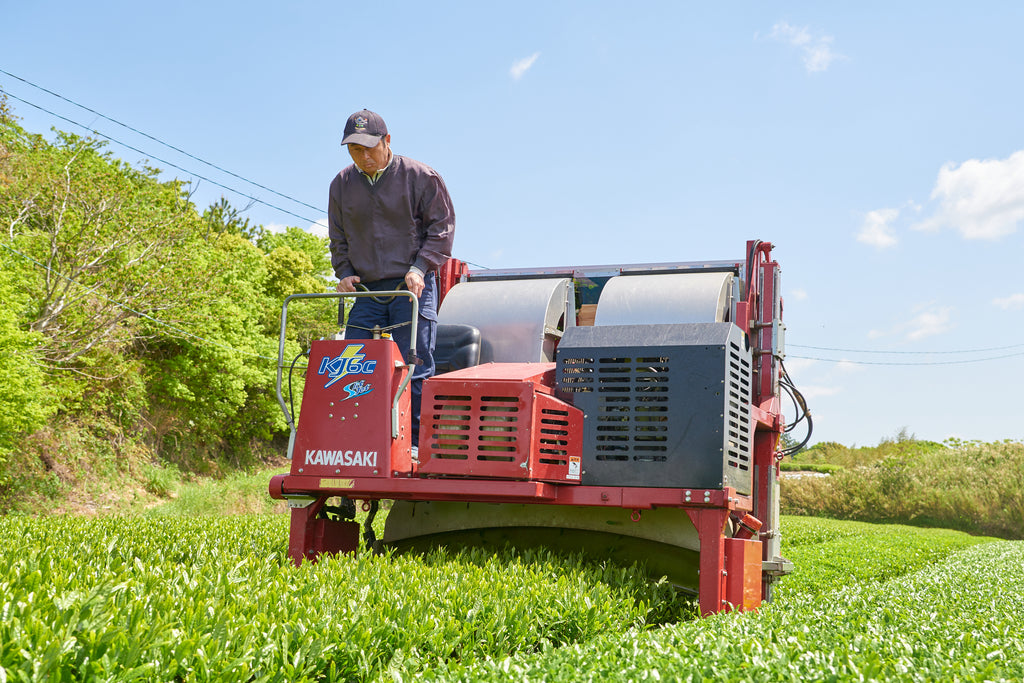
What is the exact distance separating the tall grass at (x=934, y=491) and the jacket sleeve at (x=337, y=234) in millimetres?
28312

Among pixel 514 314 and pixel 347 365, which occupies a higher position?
pixel 514 314

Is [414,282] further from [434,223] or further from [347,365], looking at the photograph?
[347,365]

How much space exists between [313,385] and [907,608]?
3.93 metres

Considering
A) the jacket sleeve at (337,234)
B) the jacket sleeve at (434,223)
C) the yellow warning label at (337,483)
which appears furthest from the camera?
the jacket sleeve at (337,234)

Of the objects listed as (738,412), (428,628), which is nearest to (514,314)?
(738,412)

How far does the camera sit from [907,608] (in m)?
5.52

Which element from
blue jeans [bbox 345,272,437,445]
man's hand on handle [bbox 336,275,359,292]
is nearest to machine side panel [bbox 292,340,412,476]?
blue jeans [bbox 345,272,437,445]

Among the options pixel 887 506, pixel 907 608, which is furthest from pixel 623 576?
pixel 887 506

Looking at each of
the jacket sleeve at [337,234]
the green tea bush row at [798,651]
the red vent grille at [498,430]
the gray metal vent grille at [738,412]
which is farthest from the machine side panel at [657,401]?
the jacket sleeve at [337,234]

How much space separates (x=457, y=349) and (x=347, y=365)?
53.0 inches

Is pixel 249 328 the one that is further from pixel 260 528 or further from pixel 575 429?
pixel 575 429

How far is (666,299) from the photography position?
22.0ft

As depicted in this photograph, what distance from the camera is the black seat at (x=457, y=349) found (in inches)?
256

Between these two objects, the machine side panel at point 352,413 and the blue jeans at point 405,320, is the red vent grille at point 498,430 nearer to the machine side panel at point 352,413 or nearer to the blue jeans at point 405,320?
the machine side panel at point 352,413
